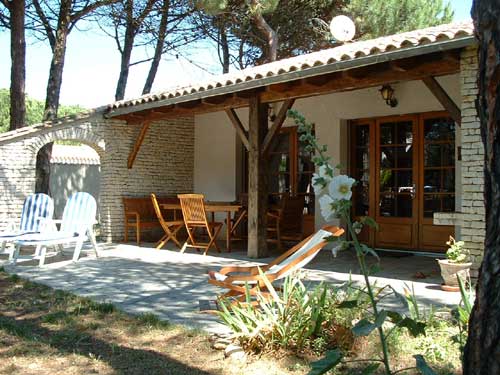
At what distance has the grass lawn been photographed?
10.2 feet

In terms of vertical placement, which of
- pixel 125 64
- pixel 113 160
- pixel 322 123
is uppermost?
pixel 125 64

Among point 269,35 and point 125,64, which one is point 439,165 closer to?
point 269,35

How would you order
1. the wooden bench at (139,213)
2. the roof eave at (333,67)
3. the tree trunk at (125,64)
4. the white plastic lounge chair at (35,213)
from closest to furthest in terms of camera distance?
the roof eave at (333,67) < the white plastic lounge chair at (35,213) < the wooden bench at (139,213) < the tree trunk at (125,64)

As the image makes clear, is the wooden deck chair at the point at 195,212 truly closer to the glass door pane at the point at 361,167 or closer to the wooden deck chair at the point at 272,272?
the glass door pane at the point at 361,167

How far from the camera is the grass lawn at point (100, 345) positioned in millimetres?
3105

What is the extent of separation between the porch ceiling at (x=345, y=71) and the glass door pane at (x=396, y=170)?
5.96 ft

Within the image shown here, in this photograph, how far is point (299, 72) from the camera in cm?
641

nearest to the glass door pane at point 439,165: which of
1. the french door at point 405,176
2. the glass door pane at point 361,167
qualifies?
the french door at point 405,176

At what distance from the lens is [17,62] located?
1056cm

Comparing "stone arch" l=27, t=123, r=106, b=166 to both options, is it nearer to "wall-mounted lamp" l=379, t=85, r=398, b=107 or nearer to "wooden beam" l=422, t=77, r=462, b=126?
"wall-mounted lamp" l=379, t=85, r=398, b=107

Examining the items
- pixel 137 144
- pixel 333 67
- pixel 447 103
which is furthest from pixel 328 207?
pixel 137 144

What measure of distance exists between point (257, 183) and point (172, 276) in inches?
78.5

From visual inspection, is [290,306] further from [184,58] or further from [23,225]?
[184,58]

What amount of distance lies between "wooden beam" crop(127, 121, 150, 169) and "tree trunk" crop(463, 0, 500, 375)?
9.13m
